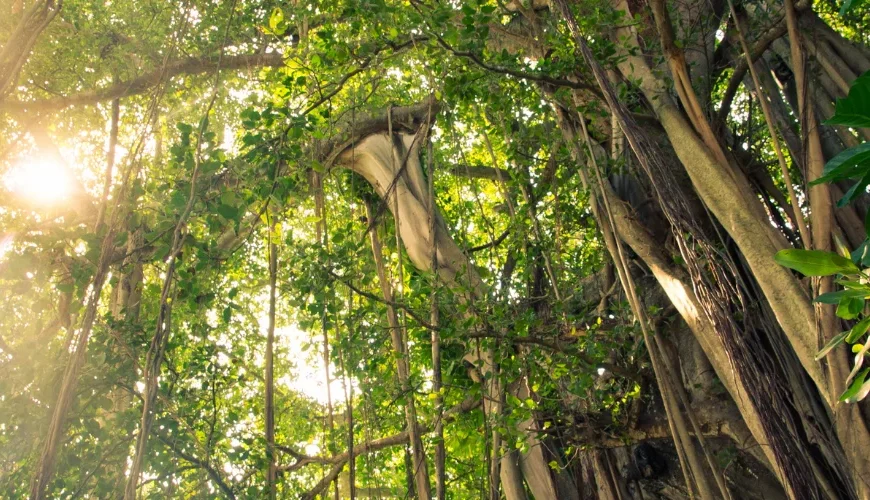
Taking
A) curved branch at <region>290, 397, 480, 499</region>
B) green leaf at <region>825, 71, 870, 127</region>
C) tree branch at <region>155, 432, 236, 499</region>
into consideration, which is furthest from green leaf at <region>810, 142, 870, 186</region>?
curved branch at <region>290, 397, 480, 499</region>

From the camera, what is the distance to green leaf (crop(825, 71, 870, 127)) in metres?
0.85

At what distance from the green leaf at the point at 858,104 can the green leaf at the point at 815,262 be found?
173 mm

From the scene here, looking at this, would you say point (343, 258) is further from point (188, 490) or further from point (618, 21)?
point (618, 21)

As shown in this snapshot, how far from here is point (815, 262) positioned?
920mm

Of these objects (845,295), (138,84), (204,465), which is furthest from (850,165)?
(138,84)

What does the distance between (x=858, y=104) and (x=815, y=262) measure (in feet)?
0.69

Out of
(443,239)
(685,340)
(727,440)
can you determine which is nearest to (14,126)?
(443,239)

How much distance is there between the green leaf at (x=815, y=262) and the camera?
91 centimetres

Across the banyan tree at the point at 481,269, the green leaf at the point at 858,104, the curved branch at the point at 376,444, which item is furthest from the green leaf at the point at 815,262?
the curved branch at the point at 376,444

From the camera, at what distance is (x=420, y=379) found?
2.37 m

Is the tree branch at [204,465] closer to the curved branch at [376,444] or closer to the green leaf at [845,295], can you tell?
the curved branch at [376,444]

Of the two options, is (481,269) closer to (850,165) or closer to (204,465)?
(204,465)

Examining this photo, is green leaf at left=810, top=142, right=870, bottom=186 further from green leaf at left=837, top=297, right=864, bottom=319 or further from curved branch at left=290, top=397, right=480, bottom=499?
curved branch at left=290, top=397, right=480, bottom=499

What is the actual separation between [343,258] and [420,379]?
1.80 ft
